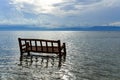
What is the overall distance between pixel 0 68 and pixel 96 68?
38.6ft

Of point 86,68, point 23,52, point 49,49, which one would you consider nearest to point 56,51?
point 49,49

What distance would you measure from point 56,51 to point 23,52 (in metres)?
6.28

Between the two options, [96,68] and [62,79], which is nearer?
[62,79]

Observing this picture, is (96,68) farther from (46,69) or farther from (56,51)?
(56,51)

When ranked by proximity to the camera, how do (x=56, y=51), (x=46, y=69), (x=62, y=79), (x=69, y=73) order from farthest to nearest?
(x=56, y=51), (x=46, y=69), (x=69, y=73), (x=62, y=79)

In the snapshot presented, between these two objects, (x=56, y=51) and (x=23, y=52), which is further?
(x=23, y=52)

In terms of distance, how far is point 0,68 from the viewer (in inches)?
948

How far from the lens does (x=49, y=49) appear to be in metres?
33.2

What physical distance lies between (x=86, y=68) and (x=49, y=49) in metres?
10.2

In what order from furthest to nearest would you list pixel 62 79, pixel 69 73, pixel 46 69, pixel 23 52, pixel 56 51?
pixel 23 52 < pixel 56 51 < pixel 46 69 < pixel 69 73 < pixel 62 79

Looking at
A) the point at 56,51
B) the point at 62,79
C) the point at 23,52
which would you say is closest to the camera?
the point at 62,79

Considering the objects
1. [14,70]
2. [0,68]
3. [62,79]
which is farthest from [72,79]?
[0,68]

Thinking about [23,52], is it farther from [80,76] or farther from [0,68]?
[80,76]

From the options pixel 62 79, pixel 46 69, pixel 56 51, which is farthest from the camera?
pixel 56 51
